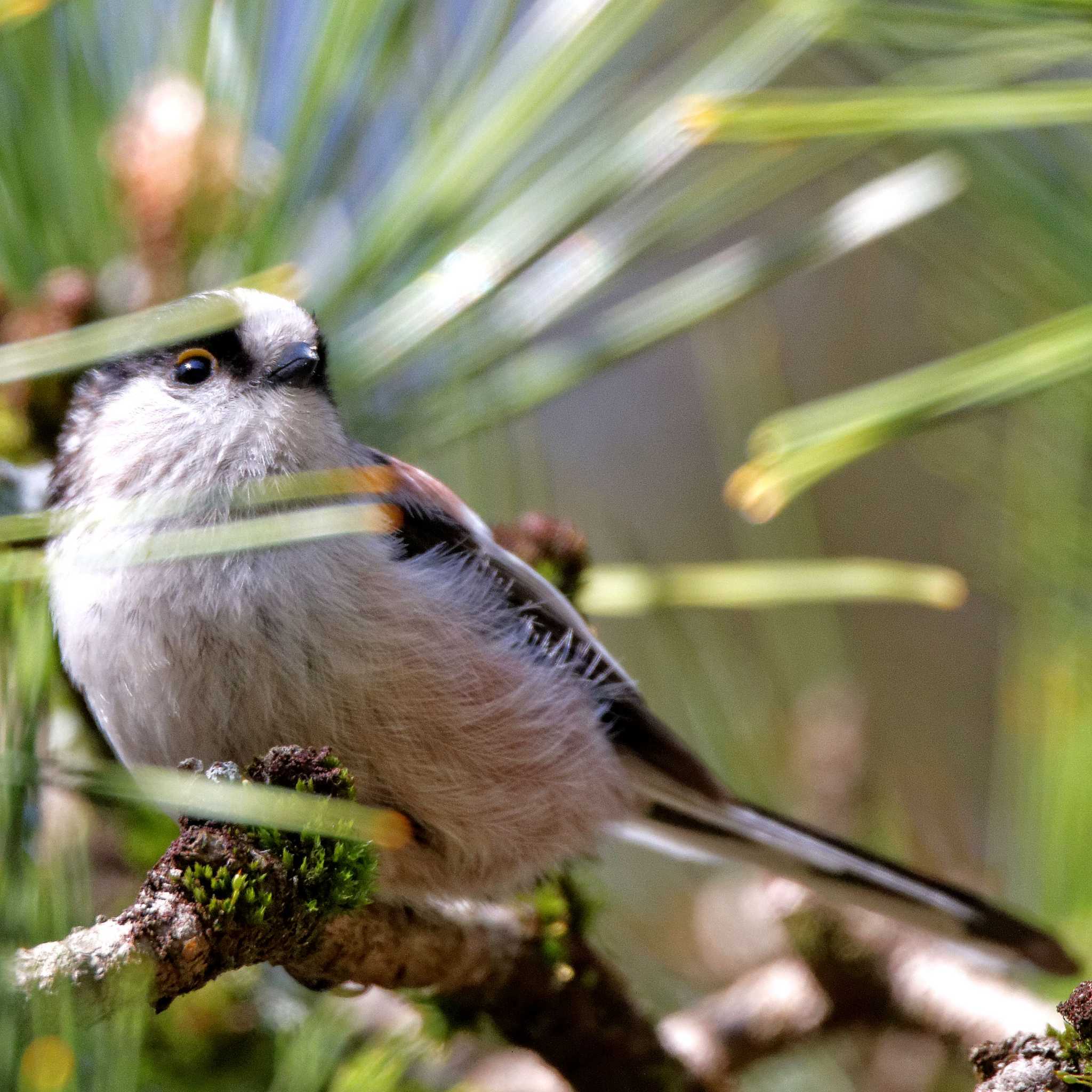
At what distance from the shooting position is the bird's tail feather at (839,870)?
1.66 m

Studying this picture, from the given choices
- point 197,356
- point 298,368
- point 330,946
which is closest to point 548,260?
point 298,368

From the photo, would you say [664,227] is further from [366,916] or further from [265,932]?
[265,932]

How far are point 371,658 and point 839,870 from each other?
811 mm

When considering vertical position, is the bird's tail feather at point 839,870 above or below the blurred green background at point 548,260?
below

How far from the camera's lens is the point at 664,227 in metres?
1.59

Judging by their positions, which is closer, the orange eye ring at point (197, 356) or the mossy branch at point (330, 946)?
the mossy branch at point (330, 946)

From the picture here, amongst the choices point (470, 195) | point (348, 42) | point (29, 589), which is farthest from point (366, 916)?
point (348, 42)

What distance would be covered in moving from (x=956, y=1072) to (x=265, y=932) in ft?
4.42

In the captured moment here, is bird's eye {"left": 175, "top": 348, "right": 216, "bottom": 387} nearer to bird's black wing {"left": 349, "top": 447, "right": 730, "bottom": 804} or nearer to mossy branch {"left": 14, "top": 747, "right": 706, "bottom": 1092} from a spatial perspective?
bird's black wing {"left": 349, "top": 447, "right": 730, "bottom": 804}

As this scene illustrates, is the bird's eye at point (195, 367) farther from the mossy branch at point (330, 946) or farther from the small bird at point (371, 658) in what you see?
the mossy branch at point (330, 946)

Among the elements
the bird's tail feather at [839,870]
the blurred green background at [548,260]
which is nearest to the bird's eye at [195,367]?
the blurred green background at [548,260]

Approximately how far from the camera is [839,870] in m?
Result: 1.79

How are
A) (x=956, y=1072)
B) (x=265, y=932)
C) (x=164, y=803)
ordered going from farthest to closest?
(x=956, y=1072) < (x=265, y=932) < (x=164, y=803)

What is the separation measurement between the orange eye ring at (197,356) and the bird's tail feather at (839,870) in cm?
93
